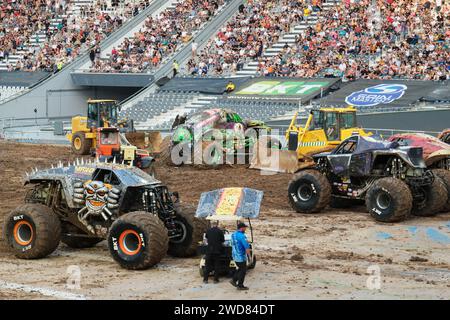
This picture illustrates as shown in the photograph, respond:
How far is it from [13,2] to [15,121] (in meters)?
12.8

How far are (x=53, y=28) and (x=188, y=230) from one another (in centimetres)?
4013

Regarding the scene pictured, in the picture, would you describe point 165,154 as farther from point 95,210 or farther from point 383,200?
point 95,210

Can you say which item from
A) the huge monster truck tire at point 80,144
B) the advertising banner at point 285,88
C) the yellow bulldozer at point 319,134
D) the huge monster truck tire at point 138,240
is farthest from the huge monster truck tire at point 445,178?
the huge monster truck tire at point 80,144

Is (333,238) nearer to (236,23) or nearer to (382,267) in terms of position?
(382,267)

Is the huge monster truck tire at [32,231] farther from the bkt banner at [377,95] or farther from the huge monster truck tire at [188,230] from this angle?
the bkt banner at [377,95]

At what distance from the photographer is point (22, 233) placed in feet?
51.4

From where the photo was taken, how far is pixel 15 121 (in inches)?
1836

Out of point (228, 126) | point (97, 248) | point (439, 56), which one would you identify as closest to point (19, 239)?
point (97, 248)

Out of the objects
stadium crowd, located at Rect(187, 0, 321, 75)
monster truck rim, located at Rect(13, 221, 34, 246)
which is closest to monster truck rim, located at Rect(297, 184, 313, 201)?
monster truck rim, located at Rect(13, 221, 34, 246)

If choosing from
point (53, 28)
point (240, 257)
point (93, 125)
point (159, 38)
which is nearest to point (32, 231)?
point (240, 257)

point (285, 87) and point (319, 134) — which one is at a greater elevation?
point (285, 87)

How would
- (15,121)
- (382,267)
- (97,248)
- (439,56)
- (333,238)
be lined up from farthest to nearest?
1. (15,121)
2. (439,56)
3. (333,238)
4. (97,248)
5. (382,267)
